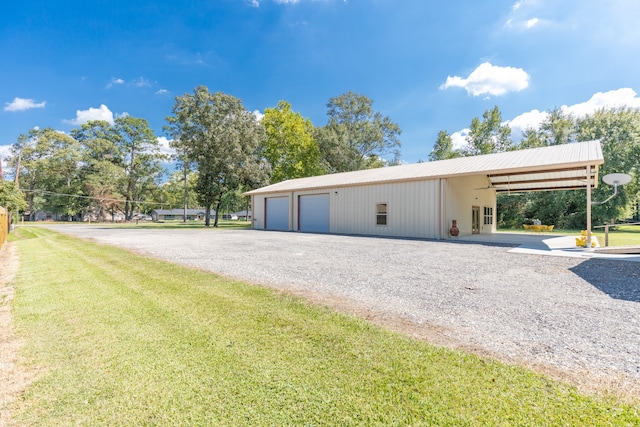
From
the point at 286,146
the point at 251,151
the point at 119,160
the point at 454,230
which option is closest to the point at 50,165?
the point at 119,160

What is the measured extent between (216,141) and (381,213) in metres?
18.5

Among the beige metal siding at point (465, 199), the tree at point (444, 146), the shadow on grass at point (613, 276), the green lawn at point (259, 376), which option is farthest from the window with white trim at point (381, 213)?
the tree at point (444, 146)

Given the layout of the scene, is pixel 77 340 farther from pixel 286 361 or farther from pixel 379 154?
pixel 379 154

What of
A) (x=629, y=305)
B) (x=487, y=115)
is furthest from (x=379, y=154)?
(x=629, y=305)

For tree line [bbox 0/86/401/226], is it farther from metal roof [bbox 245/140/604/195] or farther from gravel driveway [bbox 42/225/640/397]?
gravel driveway [bbox 42/225/640/397]

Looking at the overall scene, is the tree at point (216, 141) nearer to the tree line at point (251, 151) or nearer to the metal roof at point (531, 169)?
the tree line at point (251, 151)

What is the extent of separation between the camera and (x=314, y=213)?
18812 mm

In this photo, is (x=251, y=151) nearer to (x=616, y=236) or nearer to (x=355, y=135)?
(x=355, y=135)

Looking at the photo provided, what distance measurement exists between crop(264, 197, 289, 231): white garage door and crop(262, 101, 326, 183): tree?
41.1 feet

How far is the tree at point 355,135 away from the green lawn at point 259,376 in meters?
33.4

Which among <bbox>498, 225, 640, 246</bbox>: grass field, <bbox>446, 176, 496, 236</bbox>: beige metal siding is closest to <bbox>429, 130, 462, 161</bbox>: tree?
<bbox>498, 225, 640, 246</bbox>: grass field

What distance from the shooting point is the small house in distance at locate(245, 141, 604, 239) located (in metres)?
11.8

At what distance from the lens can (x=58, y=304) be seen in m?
3.79

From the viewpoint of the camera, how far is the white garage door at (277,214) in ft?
68.0
